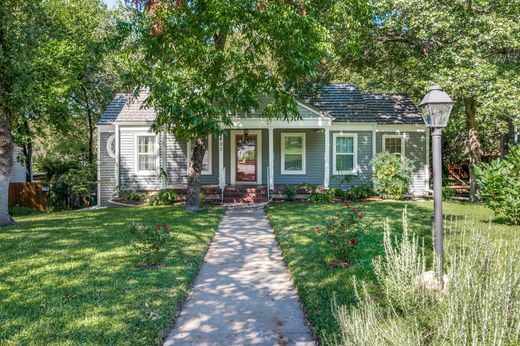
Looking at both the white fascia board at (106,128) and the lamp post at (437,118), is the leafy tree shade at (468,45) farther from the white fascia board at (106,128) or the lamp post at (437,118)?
the white fascia board at (106,128)

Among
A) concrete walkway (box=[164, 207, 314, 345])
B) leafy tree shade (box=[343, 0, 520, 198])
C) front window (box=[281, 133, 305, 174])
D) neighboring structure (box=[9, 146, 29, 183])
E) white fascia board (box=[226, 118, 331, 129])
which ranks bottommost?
concrete walkway (box=[164, 207, 314, 345])

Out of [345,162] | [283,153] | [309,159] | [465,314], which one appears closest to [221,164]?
[283,153]

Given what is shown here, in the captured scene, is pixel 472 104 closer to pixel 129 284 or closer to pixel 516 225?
pixel 516 225

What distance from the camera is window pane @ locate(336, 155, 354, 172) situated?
1670 centimetres

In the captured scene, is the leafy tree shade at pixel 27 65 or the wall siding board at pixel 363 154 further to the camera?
the wall siding board at pixel 363 154

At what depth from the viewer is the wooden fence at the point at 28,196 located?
17609mm

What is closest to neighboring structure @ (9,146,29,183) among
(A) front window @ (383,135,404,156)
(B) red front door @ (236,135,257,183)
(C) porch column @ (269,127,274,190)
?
(B) red front door @ (236,135,257,183)

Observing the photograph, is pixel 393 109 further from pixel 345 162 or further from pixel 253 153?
pixel 253 153

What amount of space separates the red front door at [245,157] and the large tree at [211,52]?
496 cm

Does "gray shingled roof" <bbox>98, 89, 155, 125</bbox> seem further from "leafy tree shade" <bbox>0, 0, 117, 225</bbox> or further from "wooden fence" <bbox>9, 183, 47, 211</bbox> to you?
"wooden fence" <bbox>9, 183, 47, 211</bbox>

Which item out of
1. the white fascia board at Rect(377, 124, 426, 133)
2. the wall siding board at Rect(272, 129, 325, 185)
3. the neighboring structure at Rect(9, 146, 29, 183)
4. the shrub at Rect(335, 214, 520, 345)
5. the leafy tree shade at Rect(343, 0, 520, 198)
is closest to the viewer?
the shrub at Rect(335, 214, 520, 345)

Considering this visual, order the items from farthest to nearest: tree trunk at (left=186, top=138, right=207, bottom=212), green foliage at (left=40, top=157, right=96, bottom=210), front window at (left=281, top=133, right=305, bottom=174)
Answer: green foliage at (left=40, top=157, right=96, bottom=210), front window at (left=281, top=133, right=305, bottom=174), tree trunk at (left=186, top=138, right=207, bottom=212)

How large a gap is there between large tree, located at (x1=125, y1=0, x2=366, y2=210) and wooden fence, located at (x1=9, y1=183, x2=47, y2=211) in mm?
9907

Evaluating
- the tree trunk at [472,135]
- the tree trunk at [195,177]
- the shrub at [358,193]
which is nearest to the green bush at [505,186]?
the shrub at [358,193]
